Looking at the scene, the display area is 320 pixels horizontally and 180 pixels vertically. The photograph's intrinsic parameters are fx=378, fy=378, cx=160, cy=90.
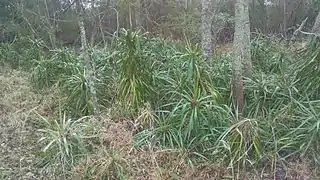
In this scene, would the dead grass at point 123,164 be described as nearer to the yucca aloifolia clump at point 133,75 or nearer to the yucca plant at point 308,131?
the yucca plant at point 308,131

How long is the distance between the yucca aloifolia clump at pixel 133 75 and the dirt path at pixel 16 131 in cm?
121

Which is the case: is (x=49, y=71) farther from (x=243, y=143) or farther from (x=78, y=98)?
(x=243, y=143)

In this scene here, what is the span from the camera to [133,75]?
14.5ft

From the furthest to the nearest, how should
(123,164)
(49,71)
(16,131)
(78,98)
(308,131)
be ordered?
(49,71)
(78,98)
(16,131)
(308,131)
(123,164)

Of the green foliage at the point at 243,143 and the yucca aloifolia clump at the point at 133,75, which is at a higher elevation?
the yucca aloifolia clump at the point at 133,75

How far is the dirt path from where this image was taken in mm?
3771

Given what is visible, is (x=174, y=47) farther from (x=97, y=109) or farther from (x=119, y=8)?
(x=119, y=8)

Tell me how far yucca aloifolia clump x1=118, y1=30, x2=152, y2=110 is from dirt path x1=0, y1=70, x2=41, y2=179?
1.21m

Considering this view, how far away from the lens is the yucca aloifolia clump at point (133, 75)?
4293 millimetres

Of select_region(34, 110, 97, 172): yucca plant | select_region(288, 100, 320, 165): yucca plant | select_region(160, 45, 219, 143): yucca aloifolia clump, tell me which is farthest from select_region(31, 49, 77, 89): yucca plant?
select_region(288, 100, 320, 165): yucca plant

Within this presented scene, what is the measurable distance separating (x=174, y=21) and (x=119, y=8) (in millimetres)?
1862

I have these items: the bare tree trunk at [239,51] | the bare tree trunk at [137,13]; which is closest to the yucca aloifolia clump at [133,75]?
the bare tree trunk at [239,51]

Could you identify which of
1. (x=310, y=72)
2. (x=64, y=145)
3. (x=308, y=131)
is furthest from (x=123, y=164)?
(x=310, y=72)

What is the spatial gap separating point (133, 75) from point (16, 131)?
171cm
